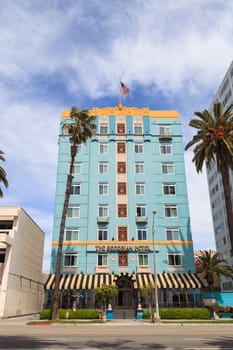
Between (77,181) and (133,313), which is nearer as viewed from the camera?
(133,313)

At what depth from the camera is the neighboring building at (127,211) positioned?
129ft

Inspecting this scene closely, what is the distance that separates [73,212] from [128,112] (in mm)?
19970

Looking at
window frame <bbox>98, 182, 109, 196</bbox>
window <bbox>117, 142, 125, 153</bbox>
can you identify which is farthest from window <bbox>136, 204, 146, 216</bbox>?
window <bbox>117, 142, 125, 153</bbox>

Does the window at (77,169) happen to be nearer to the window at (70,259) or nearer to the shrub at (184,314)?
the window at (70,259)

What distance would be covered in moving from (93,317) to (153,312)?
22.6ft

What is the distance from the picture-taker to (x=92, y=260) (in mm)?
41312

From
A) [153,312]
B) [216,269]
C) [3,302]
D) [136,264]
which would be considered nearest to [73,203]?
[136,264]

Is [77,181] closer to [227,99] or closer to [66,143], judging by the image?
[66,143]

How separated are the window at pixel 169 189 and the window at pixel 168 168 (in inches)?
83.2

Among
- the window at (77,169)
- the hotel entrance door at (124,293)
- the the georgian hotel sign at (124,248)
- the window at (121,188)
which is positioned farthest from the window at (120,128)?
the hotel entrance door at (124,293)

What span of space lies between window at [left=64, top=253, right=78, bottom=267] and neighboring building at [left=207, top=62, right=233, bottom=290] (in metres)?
44.7

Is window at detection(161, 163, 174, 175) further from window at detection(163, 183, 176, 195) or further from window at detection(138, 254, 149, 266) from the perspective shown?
window at detection(138, 254, 149, 266)

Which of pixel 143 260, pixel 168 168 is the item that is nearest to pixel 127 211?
pixel 143 260

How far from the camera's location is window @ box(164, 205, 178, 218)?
44406 mm
